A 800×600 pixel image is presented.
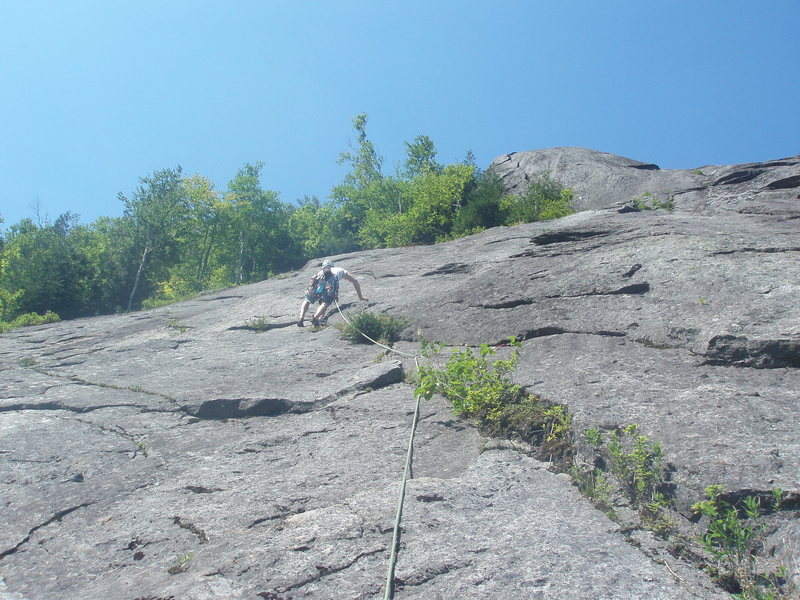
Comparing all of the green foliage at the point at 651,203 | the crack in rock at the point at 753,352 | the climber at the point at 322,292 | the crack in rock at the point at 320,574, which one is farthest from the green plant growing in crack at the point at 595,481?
the green foliage at the point at 651,203

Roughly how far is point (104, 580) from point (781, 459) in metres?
4.55

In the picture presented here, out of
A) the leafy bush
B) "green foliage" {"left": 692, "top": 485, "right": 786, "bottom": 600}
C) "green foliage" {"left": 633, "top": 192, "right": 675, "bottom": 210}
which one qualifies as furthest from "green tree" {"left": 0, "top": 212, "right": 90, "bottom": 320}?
"green foliage" {"left": 692, "top": 485, "right": 786, "bottom": 600}

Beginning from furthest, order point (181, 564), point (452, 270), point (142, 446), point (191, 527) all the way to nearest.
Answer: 1. point (452, 270)
2. point (142, 446)
3. point (191, 527)
4. point (181, 564)

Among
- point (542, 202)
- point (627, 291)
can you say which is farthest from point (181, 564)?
point (542, 202)

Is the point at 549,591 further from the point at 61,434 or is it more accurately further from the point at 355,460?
the point at 61,434

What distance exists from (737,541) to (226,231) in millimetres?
36335

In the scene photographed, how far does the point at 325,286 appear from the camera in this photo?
11758mm

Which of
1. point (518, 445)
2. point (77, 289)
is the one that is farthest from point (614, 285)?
point (77, 289)

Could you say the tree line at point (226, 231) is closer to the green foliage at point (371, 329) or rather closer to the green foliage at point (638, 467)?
the green foliage at point (371, 329)

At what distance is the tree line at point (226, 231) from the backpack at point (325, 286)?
309 inches

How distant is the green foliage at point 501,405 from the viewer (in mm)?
5324

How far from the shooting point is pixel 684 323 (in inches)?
277

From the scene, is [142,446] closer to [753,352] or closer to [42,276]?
[753,352]

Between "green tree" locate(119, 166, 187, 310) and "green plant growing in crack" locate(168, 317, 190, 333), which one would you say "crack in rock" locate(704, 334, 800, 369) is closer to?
"green plant growing in crack" locate(168, 317, 190, 333)
